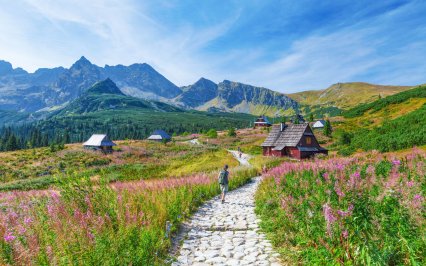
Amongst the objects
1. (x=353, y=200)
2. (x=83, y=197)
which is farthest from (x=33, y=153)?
(x=353, y=200)

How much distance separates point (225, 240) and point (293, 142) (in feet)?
143

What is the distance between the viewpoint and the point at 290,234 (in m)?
6.84

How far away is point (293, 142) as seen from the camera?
4891 cm

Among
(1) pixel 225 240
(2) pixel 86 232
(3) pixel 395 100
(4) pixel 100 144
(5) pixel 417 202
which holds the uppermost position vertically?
(3) pixel 395 100

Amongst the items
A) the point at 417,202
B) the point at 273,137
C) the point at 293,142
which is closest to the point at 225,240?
the point at 417,202

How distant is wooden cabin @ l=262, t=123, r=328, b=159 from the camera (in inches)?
1911

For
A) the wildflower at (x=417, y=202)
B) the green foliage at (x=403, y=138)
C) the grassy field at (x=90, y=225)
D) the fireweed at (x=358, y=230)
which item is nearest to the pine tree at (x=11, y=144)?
the green foliage at (x=403, y=138)

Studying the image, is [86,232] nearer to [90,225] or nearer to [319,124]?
[90,225]

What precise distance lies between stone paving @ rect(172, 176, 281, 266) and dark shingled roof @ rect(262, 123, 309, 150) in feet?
130

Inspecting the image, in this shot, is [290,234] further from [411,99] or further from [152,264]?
[411,99]

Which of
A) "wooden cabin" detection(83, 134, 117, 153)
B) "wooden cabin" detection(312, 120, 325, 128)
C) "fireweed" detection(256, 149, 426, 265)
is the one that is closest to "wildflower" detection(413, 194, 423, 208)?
"fireweed" detection(256, 149, 426, 265)

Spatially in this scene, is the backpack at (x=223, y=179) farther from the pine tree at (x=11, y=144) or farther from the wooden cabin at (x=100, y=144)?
the pine tree at (x=11, y=144)

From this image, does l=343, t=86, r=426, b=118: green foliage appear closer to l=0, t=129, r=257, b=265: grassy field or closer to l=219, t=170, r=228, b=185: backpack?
l=219, t=170, r=228, b=185: backpack

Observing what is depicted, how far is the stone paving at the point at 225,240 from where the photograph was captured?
6.21 meters
